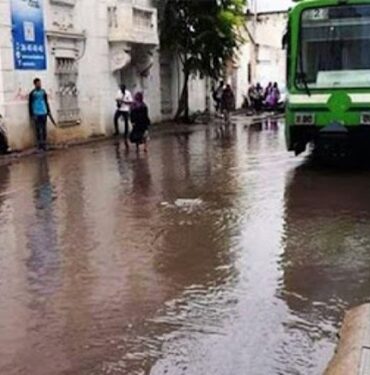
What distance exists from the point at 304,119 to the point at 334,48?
4.49ft

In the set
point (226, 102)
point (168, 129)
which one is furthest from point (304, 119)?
point (226, 102)

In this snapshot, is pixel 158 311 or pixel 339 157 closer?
pixel 158 311

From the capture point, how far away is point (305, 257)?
7.39m

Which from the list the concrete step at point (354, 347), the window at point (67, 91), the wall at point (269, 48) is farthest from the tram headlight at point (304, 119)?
the wall at point (269, 48)

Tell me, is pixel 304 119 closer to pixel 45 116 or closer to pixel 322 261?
pixel 322 261

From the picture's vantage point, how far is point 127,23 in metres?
22.8

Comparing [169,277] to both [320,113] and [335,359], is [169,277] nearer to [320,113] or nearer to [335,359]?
[335,359]

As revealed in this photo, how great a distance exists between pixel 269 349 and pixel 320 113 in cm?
868

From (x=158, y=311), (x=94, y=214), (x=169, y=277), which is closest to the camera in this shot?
(x=158, y=311)

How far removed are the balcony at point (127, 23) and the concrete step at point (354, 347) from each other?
59.9ft

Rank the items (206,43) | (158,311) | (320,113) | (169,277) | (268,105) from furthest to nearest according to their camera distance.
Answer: (268,105) → (206,43) → (320,113) → (169,277) → (158,311)

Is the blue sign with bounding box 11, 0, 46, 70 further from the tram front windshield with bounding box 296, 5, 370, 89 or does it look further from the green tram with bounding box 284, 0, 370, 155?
the tram front windshield with bounding box 296, 5, 370, 89

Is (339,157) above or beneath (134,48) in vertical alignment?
beneath

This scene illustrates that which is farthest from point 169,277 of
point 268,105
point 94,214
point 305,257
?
point 268,105
